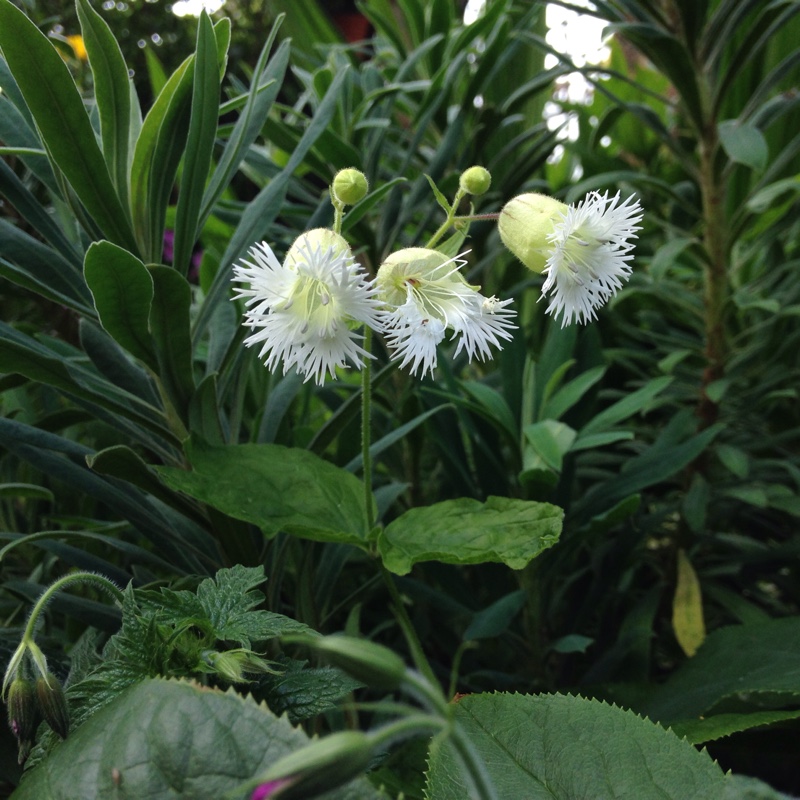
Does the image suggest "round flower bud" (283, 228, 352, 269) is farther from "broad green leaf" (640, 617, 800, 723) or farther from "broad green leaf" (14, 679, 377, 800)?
"broad green leaf" (640, 617, 800, 723)

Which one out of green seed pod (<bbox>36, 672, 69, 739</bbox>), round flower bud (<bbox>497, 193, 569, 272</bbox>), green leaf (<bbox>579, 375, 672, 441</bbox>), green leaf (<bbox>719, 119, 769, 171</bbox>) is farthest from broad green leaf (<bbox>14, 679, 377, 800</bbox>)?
green leaf (<bbox>719, 119, 769, 171</bbox>)

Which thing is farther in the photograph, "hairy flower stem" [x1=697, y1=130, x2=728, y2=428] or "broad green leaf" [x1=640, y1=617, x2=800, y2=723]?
"hairy flower stem" [x1=697, y1=130, x2=728, y2=428]

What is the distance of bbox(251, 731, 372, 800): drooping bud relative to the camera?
0.22 m

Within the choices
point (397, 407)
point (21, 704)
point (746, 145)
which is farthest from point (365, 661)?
point (746, 145)

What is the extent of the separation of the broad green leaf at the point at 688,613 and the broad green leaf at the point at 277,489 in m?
0.44

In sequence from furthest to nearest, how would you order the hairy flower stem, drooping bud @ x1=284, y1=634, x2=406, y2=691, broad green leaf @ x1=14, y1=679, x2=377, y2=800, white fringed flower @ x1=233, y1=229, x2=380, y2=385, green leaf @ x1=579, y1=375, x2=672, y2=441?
1. the hairy flower stem
2. green leaf @ x1=579, y1=375, x2=672, y2=441
3. white fringed flower @ x1=233, y1=229, x2=380, y2=385
4. broad green leaf @ x1=14, y1=679, x2=377, y2=800
5. drooping bud @ x1=284, y1=634, x2=406, y2=691

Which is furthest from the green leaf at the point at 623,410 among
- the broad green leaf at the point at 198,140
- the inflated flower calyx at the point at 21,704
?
the inflated flower calyx at the point at 21,704

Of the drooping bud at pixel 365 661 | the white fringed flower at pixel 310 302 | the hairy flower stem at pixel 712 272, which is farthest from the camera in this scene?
the hairy flower stem at pixel 712 272

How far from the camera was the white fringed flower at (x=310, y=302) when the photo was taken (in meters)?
0.43

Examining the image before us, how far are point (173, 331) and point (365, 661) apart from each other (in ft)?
1.21

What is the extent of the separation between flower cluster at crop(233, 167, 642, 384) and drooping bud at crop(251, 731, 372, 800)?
0.26 meters

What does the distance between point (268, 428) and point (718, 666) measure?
0.47m

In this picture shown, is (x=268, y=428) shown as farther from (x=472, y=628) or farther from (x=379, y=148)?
(x=379, y=148)

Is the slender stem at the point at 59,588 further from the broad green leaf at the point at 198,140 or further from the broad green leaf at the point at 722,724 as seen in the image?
the broad green leaf at the point at 722,724
